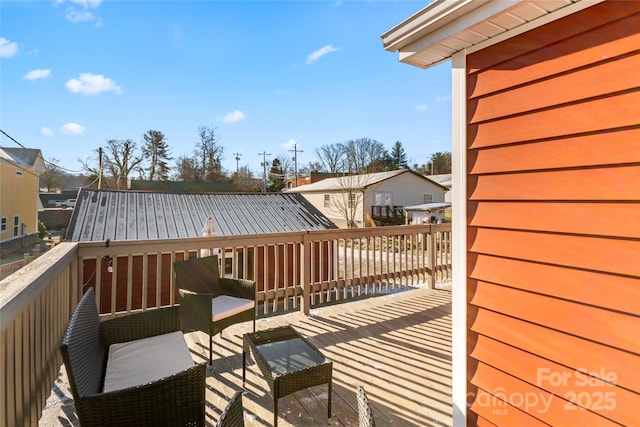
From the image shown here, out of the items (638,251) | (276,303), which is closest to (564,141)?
(638,251)

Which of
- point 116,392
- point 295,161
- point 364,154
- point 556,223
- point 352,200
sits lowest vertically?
point 116,392

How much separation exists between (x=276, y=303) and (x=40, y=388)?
251 centimetres

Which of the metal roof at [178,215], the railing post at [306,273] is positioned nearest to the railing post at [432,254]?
the railing post at [306,273]

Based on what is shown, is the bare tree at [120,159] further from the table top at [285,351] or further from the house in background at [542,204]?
the house in background at [542,204]

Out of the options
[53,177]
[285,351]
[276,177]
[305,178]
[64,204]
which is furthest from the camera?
[276,177]

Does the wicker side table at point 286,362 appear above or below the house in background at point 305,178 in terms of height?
below

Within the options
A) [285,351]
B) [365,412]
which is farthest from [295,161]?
[365,412]

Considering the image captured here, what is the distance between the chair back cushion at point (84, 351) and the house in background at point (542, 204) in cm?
200

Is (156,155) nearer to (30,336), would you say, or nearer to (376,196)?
(376,196)

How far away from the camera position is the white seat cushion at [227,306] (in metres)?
2.66

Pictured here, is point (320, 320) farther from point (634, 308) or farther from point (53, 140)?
point (53, 140)

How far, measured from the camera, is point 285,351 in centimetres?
219

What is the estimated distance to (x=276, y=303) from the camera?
13.0ft

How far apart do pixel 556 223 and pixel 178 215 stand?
1037 cm
